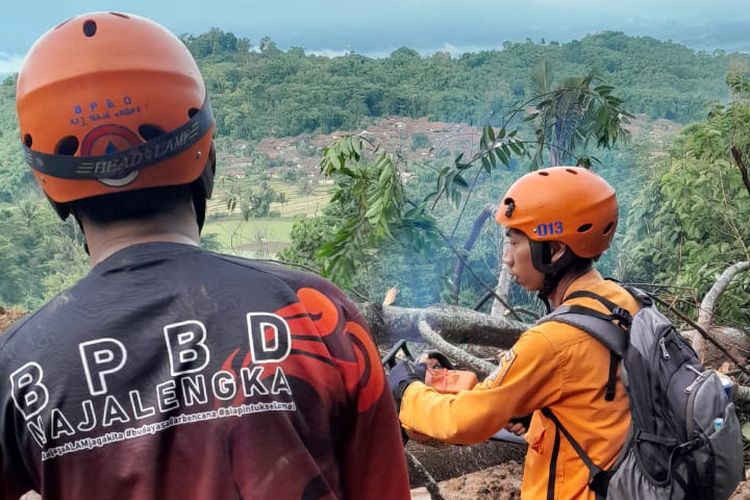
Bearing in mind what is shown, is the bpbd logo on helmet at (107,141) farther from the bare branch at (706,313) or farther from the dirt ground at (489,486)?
the bare branch at (706,313)

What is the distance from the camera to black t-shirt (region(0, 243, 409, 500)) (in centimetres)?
127

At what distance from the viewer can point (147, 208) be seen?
1.41 metres

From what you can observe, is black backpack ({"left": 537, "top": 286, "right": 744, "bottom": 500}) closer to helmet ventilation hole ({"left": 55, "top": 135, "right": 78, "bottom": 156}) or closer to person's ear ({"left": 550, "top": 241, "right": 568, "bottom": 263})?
person's ear ({"left": 550, "top": 241, "right": 568, "bottom": 263})

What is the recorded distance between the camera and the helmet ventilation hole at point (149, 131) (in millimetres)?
1367

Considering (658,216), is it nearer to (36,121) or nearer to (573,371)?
(573,371)

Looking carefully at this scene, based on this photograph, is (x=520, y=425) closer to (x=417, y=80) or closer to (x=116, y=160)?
(x=116, y=160)

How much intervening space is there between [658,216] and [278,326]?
1300 centimetres

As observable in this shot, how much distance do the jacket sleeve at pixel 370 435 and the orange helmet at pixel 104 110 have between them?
45 centimetres

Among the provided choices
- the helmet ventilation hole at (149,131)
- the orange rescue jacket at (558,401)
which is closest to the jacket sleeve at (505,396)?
the orange rescue jacket at (558,401)

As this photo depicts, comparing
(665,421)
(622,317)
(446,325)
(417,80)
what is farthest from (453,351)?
(417,80)

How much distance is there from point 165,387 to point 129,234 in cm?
31

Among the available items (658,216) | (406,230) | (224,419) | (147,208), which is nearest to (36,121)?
(147,208)

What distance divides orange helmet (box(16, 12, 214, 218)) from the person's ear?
182 cm

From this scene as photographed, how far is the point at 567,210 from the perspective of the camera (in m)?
2.91
